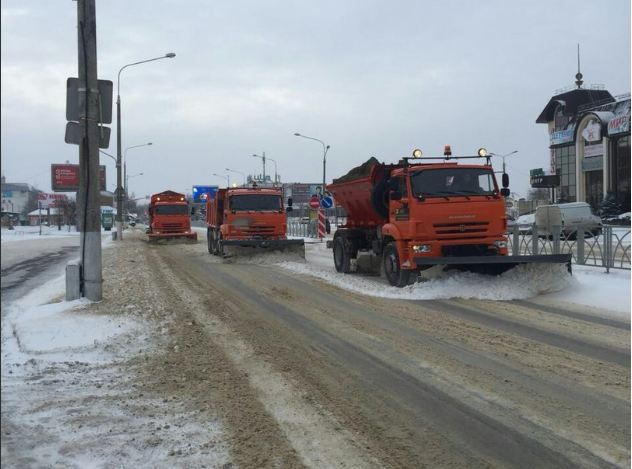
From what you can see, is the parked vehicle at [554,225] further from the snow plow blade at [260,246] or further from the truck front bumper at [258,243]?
the truck front bumper at [258,243]

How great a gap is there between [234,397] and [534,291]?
7987mm

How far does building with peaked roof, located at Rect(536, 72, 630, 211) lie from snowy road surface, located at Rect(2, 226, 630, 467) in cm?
4633

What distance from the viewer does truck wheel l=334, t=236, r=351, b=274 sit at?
1545cm

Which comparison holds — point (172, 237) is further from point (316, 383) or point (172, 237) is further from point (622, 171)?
point (622, 171)

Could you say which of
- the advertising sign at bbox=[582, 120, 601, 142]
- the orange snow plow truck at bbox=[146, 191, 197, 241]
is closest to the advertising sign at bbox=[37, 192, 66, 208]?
the orange snow plow truck at bbox=[146, 191, 197, 241]

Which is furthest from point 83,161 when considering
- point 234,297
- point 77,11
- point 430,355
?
point 430,355

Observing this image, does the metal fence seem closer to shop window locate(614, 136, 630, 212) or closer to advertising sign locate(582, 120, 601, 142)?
shop window locate(614, 136, 630, 212)

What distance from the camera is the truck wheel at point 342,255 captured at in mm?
15445

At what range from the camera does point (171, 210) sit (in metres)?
33.2

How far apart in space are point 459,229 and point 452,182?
1.07 meters

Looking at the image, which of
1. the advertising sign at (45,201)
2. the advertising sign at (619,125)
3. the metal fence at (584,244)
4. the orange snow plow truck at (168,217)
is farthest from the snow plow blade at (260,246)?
the advertising sign at (619,125)

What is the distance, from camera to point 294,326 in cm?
816

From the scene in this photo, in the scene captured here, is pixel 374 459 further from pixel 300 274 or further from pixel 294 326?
pixel 300 274

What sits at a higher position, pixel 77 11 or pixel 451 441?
pixel 77 11
